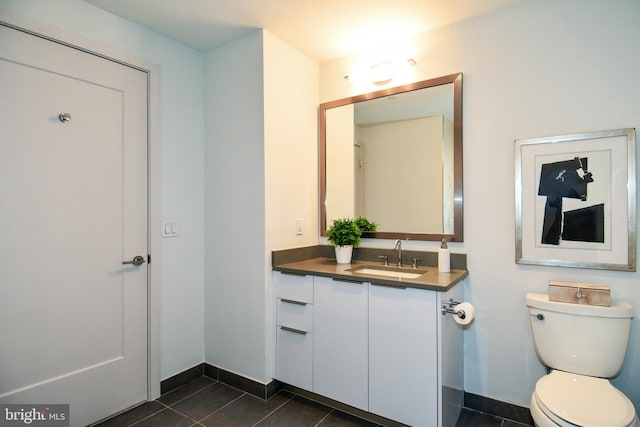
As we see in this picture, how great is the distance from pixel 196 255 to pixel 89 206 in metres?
0.79

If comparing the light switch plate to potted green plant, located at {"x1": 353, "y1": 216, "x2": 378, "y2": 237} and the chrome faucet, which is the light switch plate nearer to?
potted green plant, located at {"x1": 353, "y1": 216, "x2": 378, "y2": 237}

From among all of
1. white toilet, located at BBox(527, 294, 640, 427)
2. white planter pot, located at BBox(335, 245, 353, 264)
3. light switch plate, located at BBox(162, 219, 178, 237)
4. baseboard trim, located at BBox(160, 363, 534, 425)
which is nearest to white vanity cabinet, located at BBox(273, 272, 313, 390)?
baseboard trim, located at BBox(160, 363, 534, 425)

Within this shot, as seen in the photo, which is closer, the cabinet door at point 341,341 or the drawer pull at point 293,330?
the cabinet door at point 341,341

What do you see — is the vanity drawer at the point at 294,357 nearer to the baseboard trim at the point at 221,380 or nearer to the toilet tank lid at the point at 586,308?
the baseboard trim at the point at 221,380

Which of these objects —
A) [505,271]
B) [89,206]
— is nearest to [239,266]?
[89,206]

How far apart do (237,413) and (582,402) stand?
5.73 ft

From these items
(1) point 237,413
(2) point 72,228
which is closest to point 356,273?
(1) point 237,413

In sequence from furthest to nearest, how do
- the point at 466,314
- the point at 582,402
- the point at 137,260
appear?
the point at 137,260, the point at 466,314, the point at 582,402

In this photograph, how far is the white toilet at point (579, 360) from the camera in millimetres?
1343

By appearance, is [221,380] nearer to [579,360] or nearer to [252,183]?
[252,183]

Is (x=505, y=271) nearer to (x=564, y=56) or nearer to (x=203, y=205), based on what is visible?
(x=564, y=56)

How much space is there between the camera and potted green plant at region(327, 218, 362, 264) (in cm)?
241

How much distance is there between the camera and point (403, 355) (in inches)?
70.5

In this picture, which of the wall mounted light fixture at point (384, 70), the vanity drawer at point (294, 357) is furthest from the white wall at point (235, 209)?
the wall mounted light fixture at point (384, 70)
